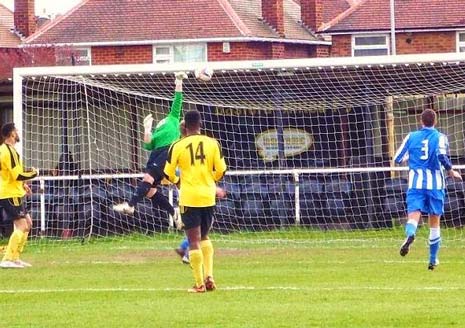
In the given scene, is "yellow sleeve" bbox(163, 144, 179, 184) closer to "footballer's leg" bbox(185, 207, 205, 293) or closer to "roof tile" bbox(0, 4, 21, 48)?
"footballer's leg" bbox(185, 207, 205, 293)

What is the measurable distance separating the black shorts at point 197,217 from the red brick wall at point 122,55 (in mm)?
38640

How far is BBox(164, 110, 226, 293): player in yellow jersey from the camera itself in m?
15.6

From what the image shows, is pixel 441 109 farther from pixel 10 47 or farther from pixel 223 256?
pixel 10 47

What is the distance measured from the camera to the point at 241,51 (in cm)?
5281

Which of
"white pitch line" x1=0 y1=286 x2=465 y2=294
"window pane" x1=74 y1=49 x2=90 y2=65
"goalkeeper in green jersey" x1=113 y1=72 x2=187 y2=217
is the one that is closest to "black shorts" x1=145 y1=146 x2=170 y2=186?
"goalkeeper in green jersey" x1=113 y1=72 x2=187 y2=217

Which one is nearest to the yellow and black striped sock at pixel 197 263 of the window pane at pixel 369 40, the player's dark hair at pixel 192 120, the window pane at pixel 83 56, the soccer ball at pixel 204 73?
the player's dark hair at pixel 192 120

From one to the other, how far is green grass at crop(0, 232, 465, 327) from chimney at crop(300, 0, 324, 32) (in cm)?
3458

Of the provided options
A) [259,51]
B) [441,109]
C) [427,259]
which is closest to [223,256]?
[427,259]

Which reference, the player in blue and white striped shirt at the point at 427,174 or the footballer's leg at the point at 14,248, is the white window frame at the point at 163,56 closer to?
the footballer's leg at the point at 14,248

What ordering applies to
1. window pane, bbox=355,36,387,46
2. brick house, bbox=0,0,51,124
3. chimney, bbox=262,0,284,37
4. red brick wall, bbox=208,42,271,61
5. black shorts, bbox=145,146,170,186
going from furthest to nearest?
1. window pane, bbox=355,36,387,46
2. chimney, bbox=262,0,284,37
3. red brick wall, bbox=208,42,271,61
4. brick house, bbox=0,0,51,124
5. black shorts, bbox=145,146,170,186

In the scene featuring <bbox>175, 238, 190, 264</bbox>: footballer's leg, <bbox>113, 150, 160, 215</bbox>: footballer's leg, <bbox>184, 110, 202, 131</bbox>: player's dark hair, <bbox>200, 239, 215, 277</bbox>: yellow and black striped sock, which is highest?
<bbox>184, 110, 202, 131</bbox>: player's dark hair

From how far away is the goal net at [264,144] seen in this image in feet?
84.0

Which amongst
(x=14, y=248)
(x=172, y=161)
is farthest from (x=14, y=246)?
(x=172, y=161)

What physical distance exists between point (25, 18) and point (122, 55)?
6.50m
